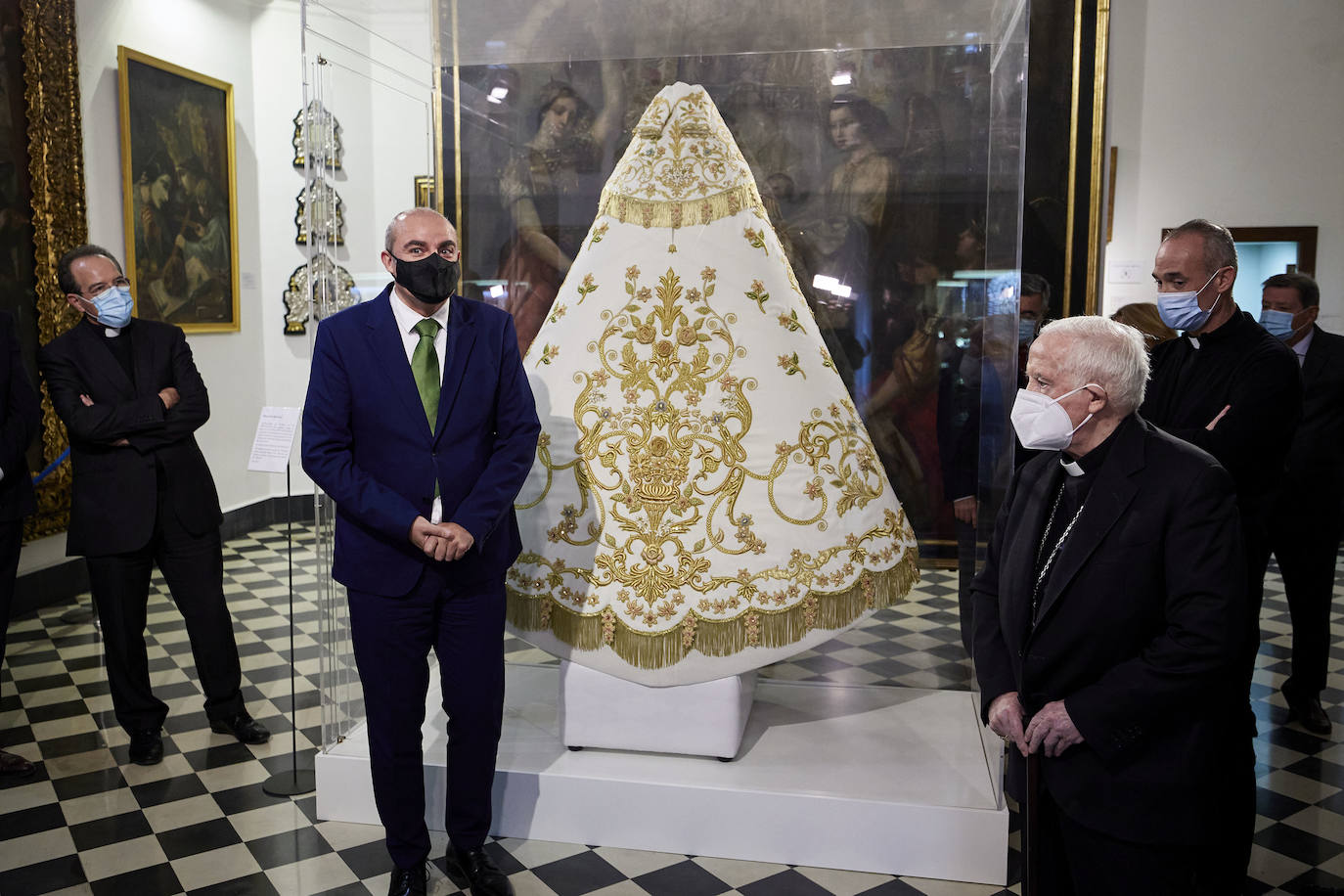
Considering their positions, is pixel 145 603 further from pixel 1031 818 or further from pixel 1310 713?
pixel 1310 713

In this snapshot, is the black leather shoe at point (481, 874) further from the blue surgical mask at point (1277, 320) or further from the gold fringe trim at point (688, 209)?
the blue surgical mask at point (1277, 320)

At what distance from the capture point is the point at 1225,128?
25.9 ft

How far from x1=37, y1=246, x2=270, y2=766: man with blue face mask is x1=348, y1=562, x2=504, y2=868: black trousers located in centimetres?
145

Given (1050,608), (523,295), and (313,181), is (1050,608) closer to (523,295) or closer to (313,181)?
(313,181)

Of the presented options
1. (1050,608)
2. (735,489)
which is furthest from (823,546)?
(1050,608)

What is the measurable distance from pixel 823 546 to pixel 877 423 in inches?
46.1

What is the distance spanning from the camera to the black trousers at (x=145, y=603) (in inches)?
155

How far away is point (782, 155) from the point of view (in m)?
4.12

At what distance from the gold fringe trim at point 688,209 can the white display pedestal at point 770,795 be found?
1705 millimetres

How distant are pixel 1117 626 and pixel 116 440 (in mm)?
3420

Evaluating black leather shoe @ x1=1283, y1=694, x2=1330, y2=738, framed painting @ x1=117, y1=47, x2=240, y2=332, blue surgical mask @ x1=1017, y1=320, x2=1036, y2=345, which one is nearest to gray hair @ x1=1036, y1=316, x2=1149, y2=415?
blue surgical mask @ x1=1017, y1=320, x2=1036, y2=345

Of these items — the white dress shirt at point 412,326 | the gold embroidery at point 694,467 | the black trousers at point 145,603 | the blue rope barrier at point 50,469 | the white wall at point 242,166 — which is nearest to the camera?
the white dress shirt at point 412,326

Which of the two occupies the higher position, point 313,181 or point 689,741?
point 313,181

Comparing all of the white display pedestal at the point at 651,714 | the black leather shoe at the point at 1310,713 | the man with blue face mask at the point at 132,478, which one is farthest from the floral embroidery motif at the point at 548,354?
the black leather shoe at the point at 1310,713
